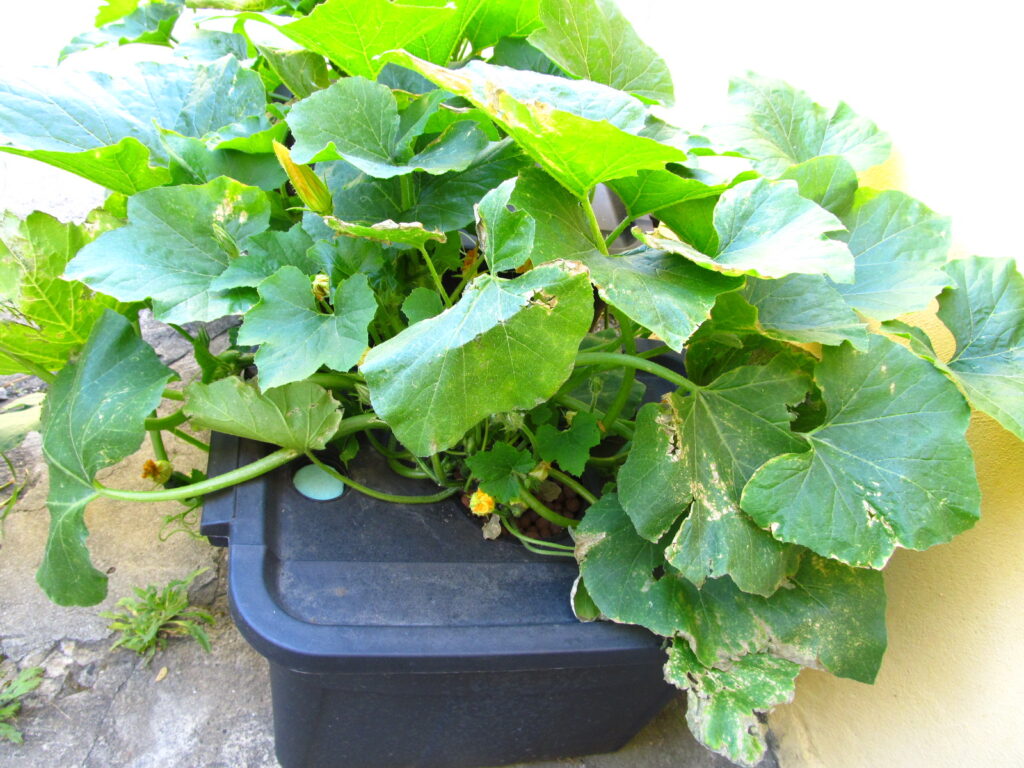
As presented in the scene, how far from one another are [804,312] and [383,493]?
522 millimetres

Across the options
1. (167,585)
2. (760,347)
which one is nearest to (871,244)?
(760,347)

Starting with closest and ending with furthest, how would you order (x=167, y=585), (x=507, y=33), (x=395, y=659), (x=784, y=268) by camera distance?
1. (x=784, y=268)
2. (x=395, y=659)
3. (x=507, y=33)
4. (x=167, y=585)

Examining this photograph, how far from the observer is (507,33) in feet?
3.41

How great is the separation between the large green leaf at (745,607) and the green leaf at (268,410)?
0.31 metres

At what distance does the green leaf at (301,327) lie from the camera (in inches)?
26.6

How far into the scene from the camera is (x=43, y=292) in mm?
787

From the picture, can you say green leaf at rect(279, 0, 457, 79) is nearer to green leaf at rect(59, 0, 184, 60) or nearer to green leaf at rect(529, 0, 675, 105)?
green leaf at rect(529, 0, 675, 105)

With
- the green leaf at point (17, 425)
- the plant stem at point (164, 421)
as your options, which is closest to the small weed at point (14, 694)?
the green leaf at point (17, 425)

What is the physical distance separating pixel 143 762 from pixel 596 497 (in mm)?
699

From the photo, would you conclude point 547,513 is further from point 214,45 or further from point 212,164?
point 214,45

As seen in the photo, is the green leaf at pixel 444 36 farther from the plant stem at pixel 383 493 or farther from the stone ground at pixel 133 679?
the stone ground at pixel 133 679

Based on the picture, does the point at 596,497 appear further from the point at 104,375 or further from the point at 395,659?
the point at 104,375

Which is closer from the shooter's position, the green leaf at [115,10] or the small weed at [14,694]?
Answer: the small weed at [14,694]

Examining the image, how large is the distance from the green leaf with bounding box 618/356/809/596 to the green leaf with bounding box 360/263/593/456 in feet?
0.53
